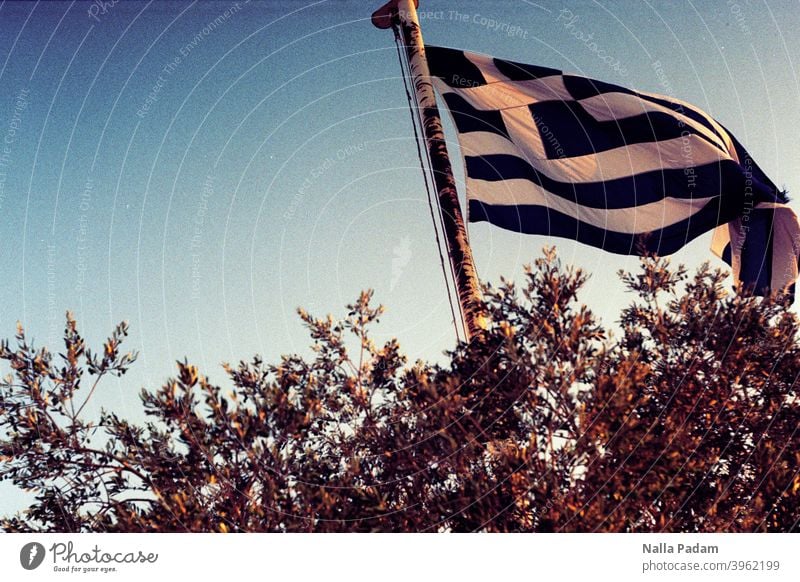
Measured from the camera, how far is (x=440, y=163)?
844cm

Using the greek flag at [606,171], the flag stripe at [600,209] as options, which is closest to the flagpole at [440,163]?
the greek flag at [606,171]

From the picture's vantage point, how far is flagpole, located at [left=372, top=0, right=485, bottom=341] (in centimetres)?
755

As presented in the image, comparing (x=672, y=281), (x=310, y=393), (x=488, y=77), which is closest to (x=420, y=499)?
(x=310, y=393)

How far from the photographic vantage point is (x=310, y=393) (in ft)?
22.1

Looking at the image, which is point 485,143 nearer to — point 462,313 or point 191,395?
point 462,313

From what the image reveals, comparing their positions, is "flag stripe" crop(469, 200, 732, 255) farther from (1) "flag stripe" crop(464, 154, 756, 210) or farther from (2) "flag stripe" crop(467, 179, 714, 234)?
(1) "flag stripe" crop(464, 154, 756, 210)

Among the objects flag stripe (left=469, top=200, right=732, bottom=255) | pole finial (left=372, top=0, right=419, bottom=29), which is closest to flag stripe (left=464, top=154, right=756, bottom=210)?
flag stripe (left=469, top=200, right=732, bottom=255)

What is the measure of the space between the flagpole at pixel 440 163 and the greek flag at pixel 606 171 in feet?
2.05

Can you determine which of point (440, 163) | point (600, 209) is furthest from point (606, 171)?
point (440, 163)

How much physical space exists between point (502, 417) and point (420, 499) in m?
1.12

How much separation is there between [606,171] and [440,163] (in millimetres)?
2507

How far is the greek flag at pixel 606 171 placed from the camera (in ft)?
28.9

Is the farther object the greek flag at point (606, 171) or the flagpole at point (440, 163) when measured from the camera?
the greek flag at point (606, 171)

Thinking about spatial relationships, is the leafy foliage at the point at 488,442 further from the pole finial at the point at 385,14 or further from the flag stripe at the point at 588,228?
the pole finial at the point at 385,14
